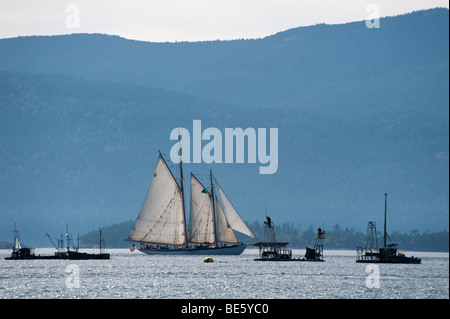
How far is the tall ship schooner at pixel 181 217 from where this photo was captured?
187750 millimetres

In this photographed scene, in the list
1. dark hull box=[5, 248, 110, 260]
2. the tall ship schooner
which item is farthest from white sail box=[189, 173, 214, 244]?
dark hull box=[5, 248, 110, 260]

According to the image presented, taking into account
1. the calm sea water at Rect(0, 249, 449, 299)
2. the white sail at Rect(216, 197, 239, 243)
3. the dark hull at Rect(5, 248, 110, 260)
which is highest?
the white sail at Rect(216, 197, 239, 243)

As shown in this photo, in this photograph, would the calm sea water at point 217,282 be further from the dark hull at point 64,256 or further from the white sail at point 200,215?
the white sail at point 200,215

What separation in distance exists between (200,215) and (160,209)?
26.6ft

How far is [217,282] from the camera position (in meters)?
110

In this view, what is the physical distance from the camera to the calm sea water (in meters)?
93.6

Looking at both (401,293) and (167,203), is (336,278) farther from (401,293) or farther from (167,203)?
(167,203)

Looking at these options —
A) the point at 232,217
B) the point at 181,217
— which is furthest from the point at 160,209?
the point at 232,217

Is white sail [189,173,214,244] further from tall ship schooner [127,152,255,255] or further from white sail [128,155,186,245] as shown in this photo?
white sail [128,155,186,245]

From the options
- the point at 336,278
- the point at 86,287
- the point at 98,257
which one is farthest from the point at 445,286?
the point at 98,257

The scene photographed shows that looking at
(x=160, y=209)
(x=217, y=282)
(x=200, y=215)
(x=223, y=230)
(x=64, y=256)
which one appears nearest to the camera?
(x=217, y=282)

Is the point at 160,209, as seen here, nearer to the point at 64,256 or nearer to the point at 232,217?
the point at 232,217

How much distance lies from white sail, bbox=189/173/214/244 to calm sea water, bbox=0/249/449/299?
47.8m
